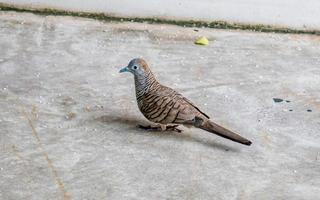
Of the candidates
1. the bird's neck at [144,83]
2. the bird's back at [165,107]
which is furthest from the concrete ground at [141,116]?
the bird's neck at [144,83]

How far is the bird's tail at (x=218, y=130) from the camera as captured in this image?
402 centimetres

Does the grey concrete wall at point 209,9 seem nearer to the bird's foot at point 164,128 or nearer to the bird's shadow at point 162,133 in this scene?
the bird's shadow at point 162,133

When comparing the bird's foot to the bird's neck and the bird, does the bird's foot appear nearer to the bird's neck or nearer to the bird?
the bird

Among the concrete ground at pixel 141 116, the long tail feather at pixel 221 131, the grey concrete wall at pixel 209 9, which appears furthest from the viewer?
the grey concrete wall at pixel 209 9

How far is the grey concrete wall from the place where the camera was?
6242 millimetres

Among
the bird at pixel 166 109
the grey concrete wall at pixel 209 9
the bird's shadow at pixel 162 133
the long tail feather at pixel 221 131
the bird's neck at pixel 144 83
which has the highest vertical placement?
the grey concrete wall at pixel 209 9

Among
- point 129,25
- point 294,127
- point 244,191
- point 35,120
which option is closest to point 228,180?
point 244,191

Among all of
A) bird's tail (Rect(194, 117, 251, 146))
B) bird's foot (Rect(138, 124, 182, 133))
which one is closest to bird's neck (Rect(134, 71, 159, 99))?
bird's foot (Rect(138, 124, 182, 133))

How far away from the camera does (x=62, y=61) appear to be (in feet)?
17.3

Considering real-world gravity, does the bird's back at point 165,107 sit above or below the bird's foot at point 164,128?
above

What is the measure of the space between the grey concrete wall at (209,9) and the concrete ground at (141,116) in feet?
0.60

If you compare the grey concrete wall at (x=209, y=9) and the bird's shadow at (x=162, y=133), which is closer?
the bird's shadow at (x=162, y=133)

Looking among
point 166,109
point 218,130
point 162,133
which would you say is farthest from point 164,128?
point 218,130

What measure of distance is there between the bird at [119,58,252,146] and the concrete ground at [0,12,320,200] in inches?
4.0
